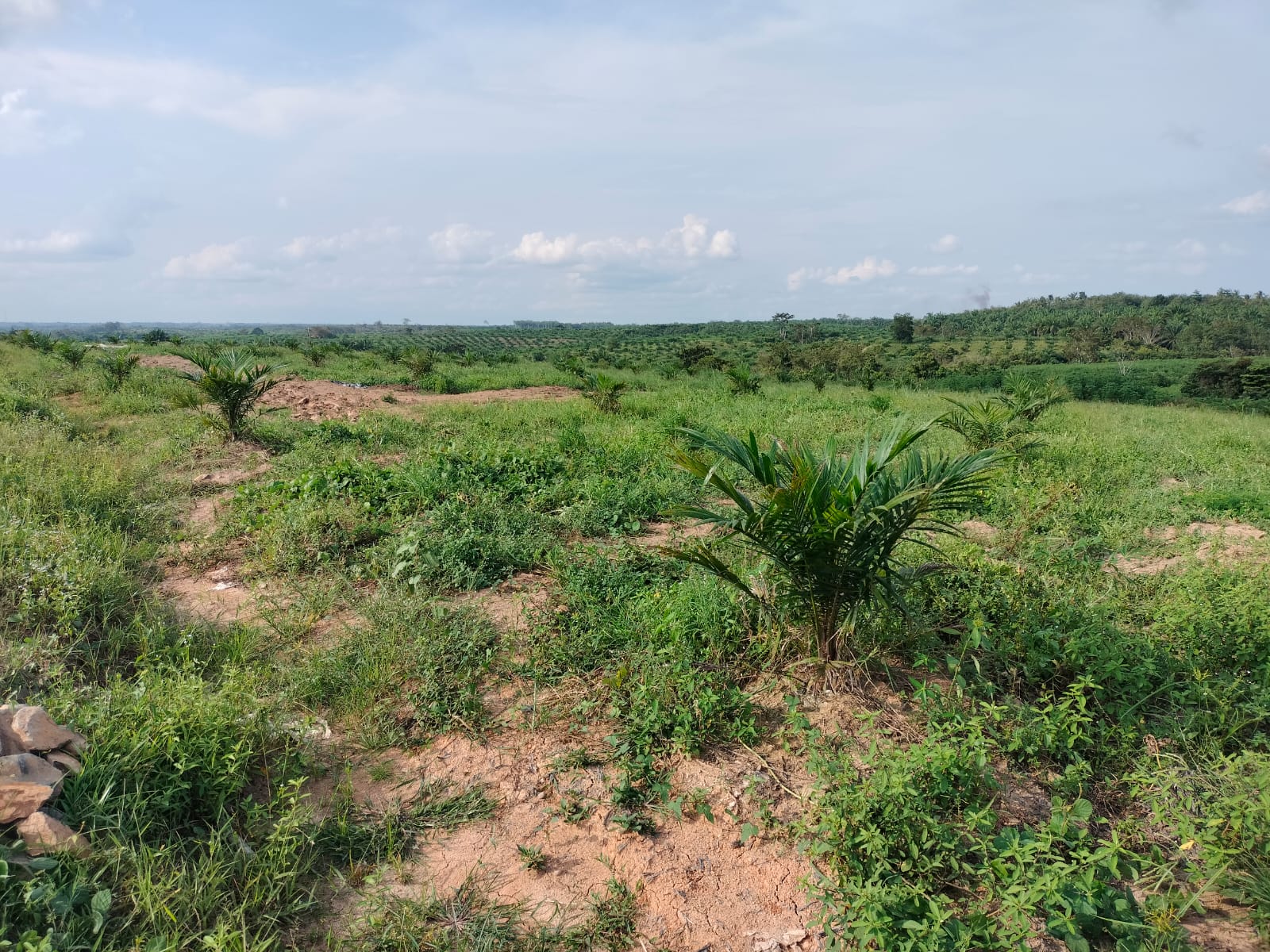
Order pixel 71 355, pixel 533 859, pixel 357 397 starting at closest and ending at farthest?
pixel 533 859 → pixel 357 397 → pixel 71 355

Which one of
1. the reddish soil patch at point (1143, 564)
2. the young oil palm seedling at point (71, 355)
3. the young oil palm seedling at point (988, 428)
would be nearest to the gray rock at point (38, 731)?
the reddish soil patch at point (1143, 564)

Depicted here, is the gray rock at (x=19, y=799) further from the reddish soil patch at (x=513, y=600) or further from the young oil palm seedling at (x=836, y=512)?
the young oil palm seedling at (x=836, y=512)

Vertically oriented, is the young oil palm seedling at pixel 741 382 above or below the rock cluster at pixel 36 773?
above

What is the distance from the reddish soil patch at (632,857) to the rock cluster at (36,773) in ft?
3.04

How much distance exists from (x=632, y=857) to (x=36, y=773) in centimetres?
190

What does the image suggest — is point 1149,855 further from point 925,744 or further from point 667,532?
point 667,532

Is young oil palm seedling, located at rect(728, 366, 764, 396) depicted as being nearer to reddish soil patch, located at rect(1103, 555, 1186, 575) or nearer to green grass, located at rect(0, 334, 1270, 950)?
green grass, located at rect(0, 334, 1270, 950)

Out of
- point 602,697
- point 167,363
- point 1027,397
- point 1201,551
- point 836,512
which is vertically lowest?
point 602,697

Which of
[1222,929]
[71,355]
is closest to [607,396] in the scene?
[1222,929]

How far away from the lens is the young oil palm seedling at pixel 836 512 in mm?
2873

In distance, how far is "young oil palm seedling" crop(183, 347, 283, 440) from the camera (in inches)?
315

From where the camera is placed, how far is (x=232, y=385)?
802 cm

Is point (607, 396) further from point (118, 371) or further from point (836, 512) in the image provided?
point (118, 371)

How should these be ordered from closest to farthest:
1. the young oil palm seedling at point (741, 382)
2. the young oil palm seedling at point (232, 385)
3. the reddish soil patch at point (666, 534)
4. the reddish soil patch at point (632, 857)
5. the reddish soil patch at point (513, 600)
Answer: the reddish soil patch at point (632, 857) < the reddish soil patch at point (513, 600) < the reddish soil patch at point (666, 534) < the young oil palm seedling at point (232, 385) < the young oil palm seedling at point (741, 382)
